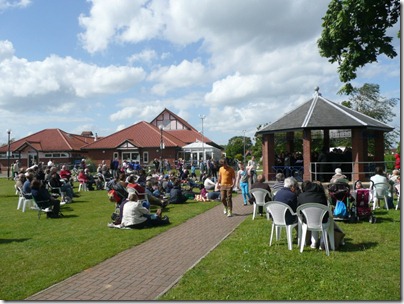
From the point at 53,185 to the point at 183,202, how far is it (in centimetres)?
549

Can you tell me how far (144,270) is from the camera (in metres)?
6.41

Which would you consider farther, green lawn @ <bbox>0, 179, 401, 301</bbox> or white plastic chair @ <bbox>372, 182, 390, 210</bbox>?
white plastic chair @ <bbox>372, 182, 390, 210</bbox>

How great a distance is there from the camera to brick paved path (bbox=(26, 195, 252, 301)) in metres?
5.38

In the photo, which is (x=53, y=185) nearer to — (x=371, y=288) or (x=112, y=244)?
(x=112, y=244)

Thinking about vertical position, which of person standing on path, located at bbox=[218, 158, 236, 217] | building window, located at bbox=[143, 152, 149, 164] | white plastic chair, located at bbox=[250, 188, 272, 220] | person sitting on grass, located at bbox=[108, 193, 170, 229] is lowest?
person sitting on grass, located at bbox=[108, 193, 170, 229]

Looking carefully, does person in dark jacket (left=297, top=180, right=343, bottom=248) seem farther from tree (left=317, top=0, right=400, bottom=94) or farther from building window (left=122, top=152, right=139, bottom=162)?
building window (left=122, top=152, right=139, bottom=162)

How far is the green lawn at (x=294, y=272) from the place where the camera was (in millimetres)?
5145

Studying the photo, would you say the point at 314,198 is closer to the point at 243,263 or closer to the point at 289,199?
the point at 289,199

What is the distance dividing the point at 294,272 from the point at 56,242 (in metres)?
5.40

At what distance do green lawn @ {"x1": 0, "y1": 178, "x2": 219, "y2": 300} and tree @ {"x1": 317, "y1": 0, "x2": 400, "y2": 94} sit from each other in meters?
5.86

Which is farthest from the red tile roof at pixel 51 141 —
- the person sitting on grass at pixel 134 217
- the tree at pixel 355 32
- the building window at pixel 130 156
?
the tree at pixel 355 32

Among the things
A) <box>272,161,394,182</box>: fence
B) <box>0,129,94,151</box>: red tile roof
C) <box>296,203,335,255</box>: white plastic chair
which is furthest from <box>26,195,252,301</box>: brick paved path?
<box>0,129,94,151</box>: red tile roof

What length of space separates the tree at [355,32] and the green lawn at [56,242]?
19.2 ft

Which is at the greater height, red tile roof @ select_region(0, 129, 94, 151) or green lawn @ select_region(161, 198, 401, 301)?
red tile roof @ select_region(0, 129, 94, 151)
